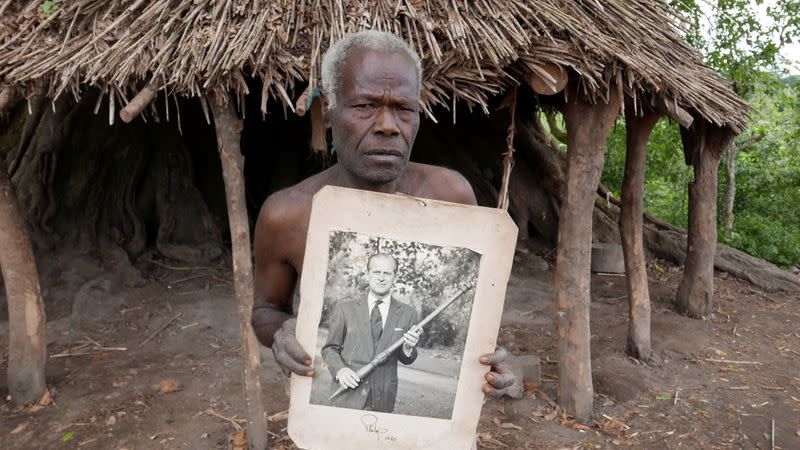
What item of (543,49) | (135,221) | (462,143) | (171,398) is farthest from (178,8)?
(462,143)

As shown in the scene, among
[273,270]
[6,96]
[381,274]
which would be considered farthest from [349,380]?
[6,96]

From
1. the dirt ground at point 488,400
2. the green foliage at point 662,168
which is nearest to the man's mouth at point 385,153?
the dirt ground at point 488,400

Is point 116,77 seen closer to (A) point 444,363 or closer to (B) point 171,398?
(B) point 171,398

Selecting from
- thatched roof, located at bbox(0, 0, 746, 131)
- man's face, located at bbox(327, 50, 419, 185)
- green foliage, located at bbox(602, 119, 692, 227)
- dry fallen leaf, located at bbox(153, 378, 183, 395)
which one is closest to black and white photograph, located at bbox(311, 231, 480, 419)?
man's face, located at bbox(327, 50, 419, 185)

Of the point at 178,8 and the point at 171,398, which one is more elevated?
the point at 178,8

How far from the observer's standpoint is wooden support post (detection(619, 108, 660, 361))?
4.85m

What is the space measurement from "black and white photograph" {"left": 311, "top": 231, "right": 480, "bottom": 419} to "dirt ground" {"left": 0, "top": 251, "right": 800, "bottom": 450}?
2600mm

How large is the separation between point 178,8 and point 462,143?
4824 millimetres

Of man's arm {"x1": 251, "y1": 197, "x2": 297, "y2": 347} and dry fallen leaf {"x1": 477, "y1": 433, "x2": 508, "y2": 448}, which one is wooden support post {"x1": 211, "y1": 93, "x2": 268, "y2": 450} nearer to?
dry fallen leaf {"x1": 477, "y1": 433, "x2": 508, "y2": 448}

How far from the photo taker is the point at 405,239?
124 cm

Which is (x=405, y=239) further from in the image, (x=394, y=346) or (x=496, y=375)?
(x=496, y=375)

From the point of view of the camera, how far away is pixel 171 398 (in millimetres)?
4215

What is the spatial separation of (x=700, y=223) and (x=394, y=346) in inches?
214

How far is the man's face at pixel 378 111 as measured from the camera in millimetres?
1366
